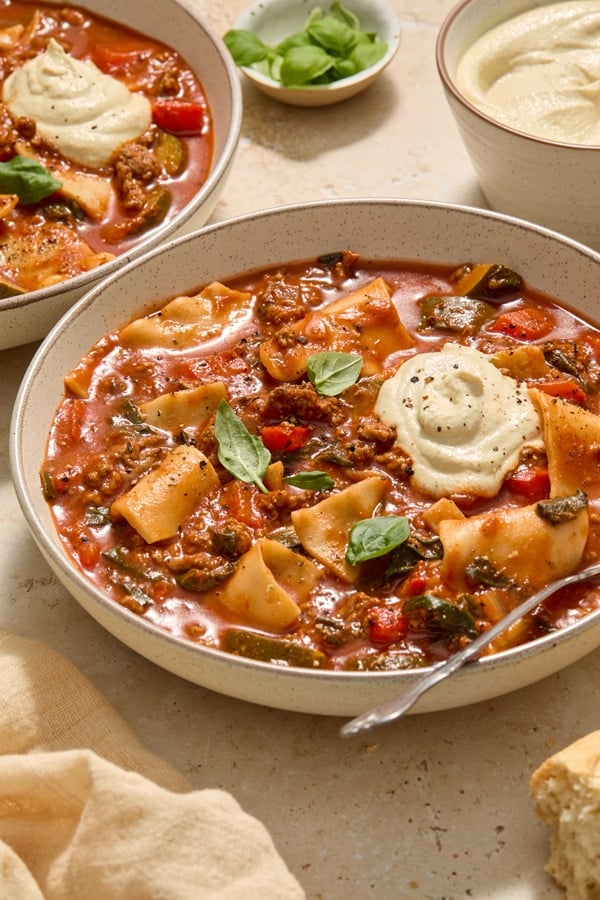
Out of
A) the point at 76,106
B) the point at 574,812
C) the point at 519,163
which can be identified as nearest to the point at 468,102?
the point at 519,163

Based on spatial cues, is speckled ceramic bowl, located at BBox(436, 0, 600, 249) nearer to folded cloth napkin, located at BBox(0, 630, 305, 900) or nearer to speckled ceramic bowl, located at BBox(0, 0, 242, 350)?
speckled ceramic bowl, located at BBox(0, 0, 242, 350)

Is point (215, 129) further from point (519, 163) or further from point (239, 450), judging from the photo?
point (239, 450)

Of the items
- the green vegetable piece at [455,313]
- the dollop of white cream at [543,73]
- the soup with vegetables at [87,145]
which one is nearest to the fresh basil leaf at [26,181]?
the soup with vegetables at [87,145]

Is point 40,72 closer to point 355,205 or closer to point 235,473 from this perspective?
point 355,205

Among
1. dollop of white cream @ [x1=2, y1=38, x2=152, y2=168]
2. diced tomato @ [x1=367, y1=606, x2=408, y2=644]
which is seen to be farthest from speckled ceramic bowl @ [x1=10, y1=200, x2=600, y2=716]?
dollop of white cream @ [x1=2, y1=38, x2=152, y2=168]

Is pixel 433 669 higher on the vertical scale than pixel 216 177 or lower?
lower

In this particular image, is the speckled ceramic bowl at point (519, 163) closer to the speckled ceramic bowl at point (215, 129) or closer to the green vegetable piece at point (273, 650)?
the speckled ceramic bowl at point (215, 129)

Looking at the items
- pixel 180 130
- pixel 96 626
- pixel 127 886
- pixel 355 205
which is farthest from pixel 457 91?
pixel 127 886
